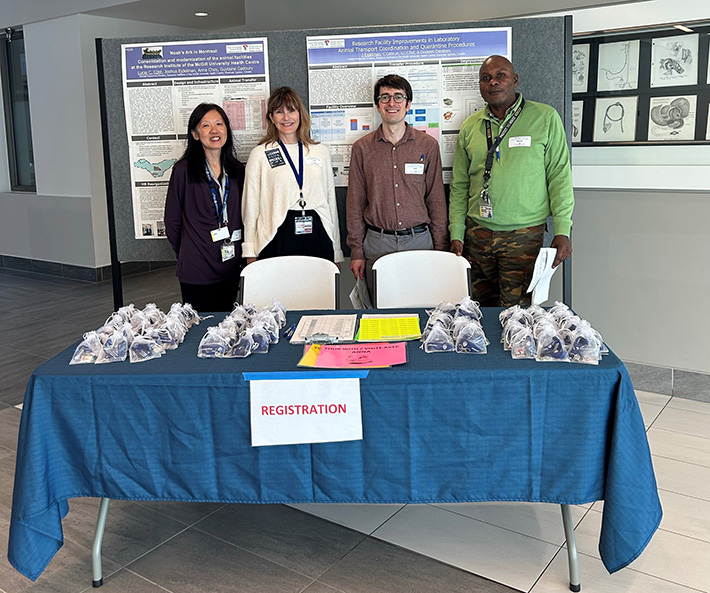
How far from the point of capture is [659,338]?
3889mm

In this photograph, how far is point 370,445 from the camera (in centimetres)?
201

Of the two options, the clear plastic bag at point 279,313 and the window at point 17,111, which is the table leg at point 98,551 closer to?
the clear plastic bag at point 279,313

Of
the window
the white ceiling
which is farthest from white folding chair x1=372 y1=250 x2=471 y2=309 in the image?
the window

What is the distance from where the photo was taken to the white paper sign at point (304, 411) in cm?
197

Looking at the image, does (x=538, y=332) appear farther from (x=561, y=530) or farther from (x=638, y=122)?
(x=638, y=122)

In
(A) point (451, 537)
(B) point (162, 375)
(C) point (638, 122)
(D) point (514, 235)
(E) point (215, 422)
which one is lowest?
(A) point (451, 537)

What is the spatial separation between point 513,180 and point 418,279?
0.70 meters

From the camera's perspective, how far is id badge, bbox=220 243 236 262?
12.1 ft

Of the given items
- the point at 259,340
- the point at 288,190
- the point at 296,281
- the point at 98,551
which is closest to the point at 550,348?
the point at 259,340

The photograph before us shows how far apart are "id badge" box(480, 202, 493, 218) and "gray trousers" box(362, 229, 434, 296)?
0.32 meters

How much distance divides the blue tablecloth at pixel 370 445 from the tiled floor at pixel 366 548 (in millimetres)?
322

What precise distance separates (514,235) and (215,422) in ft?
6.38

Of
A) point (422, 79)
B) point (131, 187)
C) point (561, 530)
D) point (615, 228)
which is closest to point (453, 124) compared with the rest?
point (422, 79)

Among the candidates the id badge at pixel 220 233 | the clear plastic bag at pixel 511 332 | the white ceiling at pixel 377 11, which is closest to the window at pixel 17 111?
the white ceiling at pixel 377 11
